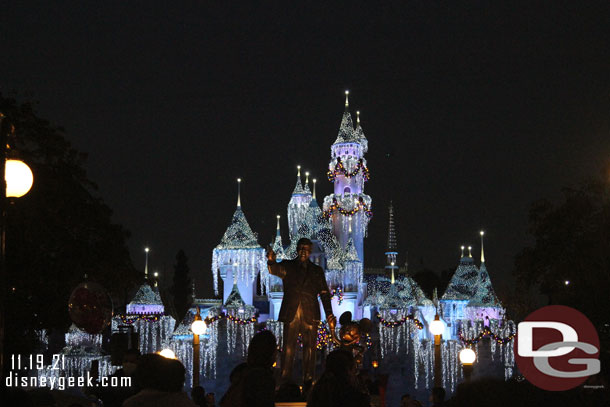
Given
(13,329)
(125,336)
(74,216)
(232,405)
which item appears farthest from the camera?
(74,216)

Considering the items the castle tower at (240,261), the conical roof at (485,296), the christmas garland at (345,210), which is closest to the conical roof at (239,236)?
the castle tower at (240,261)

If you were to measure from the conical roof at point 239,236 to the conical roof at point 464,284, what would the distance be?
12.0 m

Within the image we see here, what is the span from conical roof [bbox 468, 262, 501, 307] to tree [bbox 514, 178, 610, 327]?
68.0 ft

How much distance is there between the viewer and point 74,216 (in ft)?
75.9

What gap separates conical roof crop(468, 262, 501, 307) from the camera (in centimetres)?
5366

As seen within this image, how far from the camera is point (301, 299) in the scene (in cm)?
1261

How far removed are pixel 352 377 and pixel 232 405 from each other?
4.84 feet

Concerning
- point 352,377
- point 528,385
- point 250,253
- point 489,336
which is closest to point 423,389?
point 489,336

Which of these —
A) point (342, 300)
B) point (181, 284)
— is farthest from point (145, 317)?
point (181, 284)

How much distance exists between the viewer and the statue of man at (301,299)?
493 inches

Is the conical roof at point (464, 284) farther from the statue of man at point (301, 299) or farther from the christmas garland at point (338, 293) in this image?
the statue of man at point (301, 299)

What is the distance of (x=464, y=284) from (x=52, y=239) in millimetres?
37640

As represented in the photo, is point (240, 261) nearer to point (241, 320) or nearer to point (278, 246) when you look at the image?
point (278, 246)

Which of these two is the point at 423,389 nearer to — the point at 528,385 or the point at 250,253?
the point at 250,253
